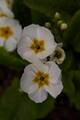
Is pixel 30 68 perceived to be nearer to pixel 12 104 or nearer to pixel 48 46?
pixel 48 46

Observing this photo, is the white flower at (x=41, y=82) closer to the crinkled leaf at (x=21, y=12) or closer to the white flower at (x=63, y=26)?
the white flower at (x=63, y=26)

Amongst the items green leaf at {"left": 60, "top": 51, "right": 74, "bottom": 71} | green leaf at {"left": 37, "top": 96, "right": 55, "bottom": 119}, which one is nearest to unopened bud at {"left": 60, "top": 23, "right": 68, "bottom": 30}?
green leaf at {"left": 60, "top": 51, "right": 74, "bottom": 71}

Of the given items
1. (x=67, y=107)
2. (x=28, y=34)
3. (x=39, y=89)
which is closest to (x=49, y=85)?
(x=39, y=89)

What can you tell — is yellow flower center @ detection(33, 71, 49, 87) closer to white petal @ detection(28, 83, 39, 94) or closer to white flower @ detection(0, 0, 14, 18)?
white petal @ detection(28, 83, 39, 94)

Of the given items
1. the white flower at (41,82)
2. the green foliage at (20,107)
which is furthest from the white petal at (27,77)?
the green foliage at (20,107)

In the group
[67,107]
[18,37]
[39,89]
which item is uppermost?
[18,37]

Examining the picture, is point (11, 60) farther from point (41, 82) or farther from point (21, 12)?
point (21, 12)
